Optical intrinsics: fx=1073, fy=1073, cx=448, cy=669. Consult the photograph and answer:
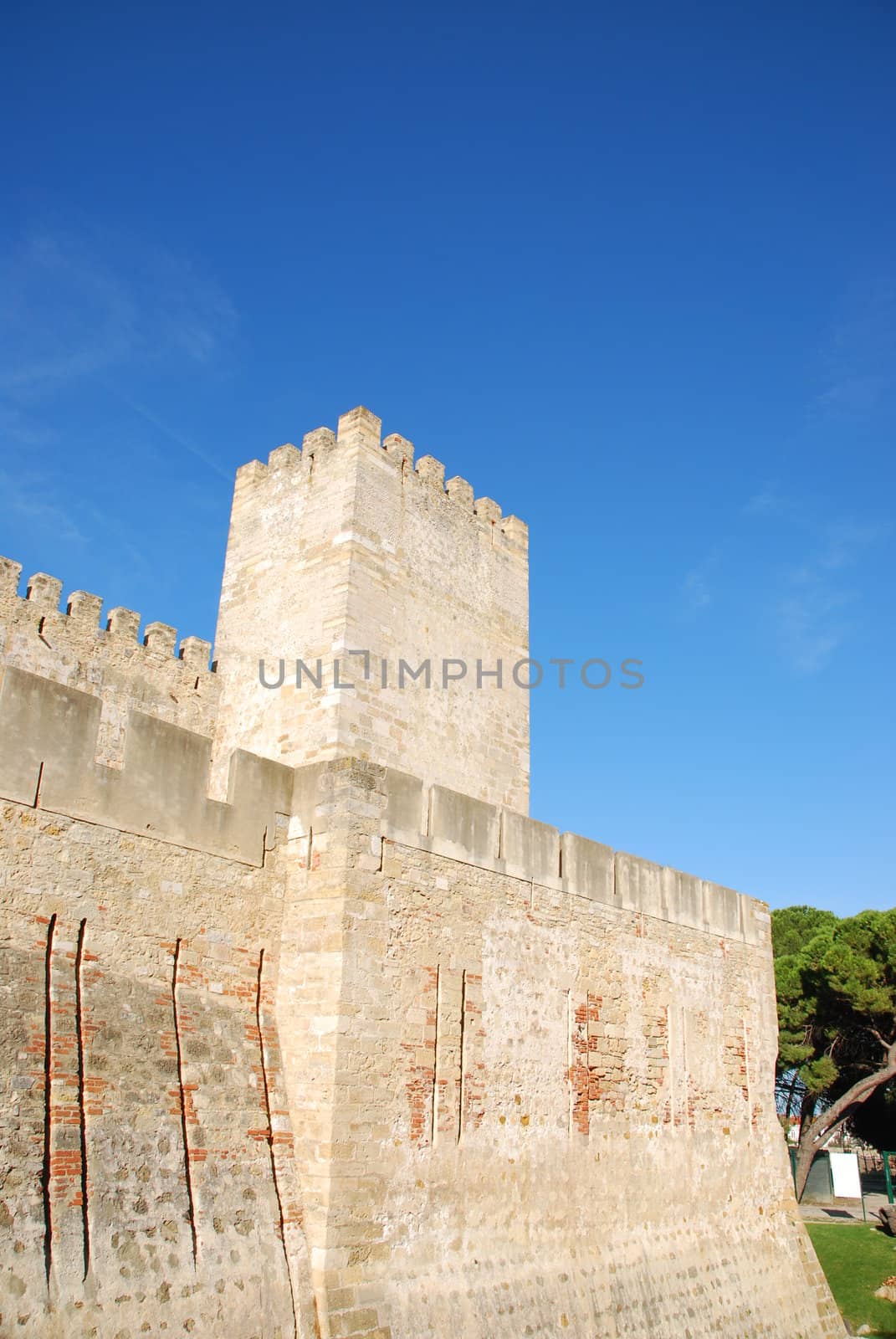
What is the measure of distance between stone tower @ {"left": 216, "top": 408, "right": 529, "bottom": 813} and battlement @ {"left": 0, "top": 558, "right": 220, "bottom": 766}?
0.51m

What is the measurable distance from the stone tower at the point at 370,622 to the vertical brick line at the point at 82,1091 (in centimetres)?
491

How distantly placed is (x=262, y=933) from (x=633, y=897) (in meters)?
5.38

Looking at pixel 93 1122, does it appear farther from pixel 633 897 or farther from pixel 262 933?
pixel 633 897

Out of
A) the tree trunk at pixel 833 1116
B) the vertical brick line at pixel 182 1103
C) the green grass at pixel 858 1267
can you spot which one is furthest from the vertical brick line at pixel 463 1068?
the tree trunk at pixel 833 1116

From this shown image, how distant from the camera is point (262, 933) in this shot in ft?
29.9

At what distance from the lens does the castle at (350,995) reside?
7.28m

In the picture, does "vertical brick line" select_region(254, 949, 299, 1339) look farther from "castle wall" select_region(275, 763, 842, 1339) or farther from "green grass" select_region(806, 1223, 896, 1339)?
"green grass" select_region(806, 1223, 896, 1339)

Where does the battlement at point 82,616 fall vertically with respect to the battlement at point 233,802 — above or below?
above

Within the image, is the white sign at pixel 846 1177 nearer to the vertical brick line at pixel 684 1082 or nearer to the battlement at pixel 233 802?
the vertical brick line at pixel 684 1082

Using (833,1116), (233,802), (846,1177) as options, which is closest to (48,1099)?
(233,802)

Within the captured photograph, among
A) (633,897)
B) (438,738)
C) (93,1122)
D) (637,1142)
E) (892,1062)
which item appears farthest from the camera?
(892,1062)

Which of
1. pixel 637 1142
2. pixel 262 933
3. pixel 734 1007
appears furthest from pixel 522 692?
pixel 262 933

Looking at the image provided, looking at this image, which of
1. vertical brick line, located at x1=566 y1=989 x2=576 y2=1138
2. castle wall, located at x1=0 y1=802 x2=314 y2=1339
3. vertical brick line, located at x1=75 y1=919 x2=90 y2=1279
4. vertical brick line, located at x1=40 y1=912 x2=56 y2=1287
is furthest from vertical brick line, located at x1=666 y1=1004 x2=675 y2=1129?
vertical brick line, located at x1=40 y1=912 x2=56 y2=1287

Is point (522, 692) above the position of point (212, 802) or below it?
above
